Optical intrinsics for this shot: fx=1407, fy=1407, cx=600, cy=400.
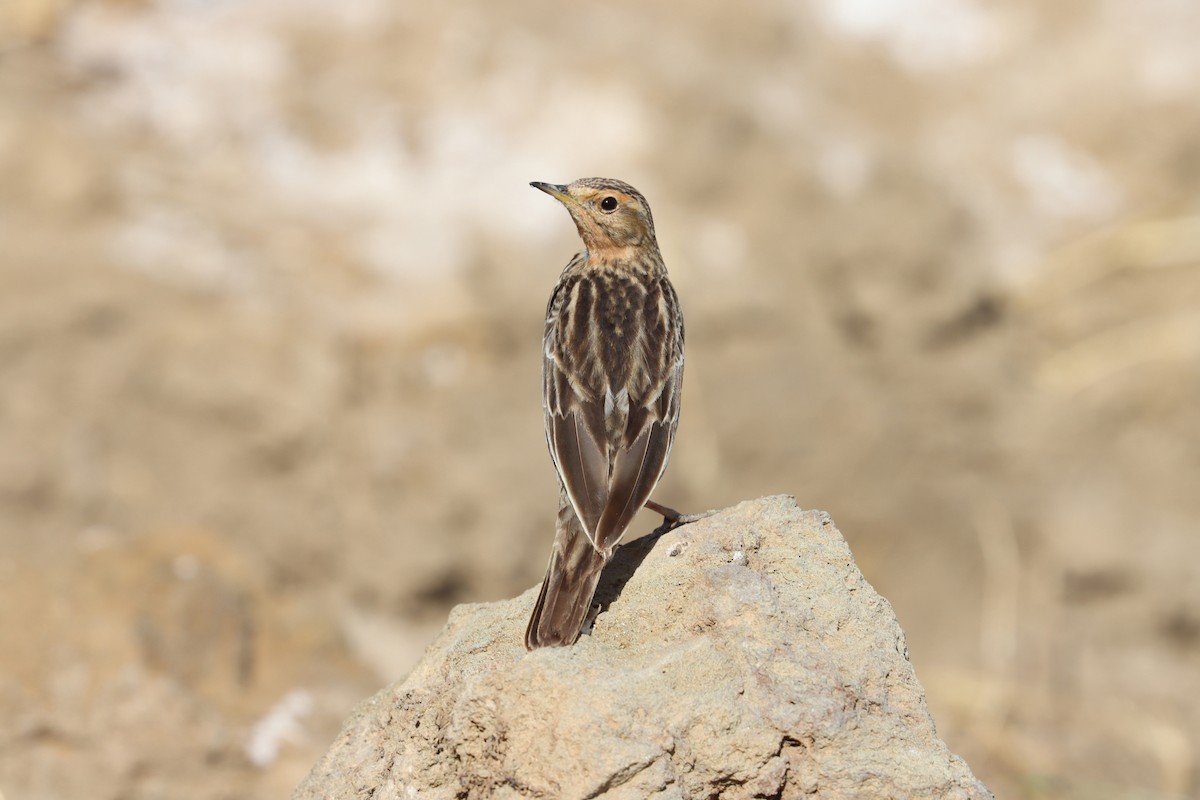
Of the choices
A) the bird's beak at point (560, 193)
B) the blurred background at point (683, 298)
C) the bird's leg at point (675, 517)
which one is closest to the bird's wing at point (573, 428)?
the bird's leg at point (675, 517)

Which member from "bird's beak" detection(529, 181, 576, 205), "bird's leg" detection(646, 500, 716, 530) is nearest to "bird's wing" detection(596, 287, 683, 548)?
"bird's leg" detection(646, 500, 716, 530)

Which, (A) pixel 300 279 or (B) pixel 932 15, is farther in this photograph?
(B) pixel 932 15

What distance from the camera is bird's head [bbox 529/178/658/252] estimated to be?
630 cm

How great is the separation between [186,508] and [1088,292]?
7.05 metres

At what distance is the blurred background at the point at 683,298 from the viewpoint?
9742mm

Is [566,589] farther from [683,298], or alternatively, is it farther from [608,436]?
[683,298]

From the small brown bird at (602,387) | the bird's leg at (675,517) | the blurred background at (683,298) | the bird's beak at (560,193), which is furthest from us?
the blurred background at (683,298)

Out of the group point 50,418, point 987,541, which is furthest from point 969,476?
point 50,418

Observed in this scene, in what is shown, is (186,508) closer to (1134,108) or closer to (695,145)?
(695,145)

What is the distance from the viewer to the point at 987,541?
10.7 meters

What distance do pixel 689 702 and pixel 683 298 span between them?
22.1 feet

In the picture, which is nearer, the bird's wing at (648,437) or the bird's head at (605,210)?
the bird's wing at (648,437)

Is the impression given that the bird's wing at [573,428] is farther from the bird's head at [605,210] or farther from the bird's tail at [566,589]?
the bird's head at [605,210]

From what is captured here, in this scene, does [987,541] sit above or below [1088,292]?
below
